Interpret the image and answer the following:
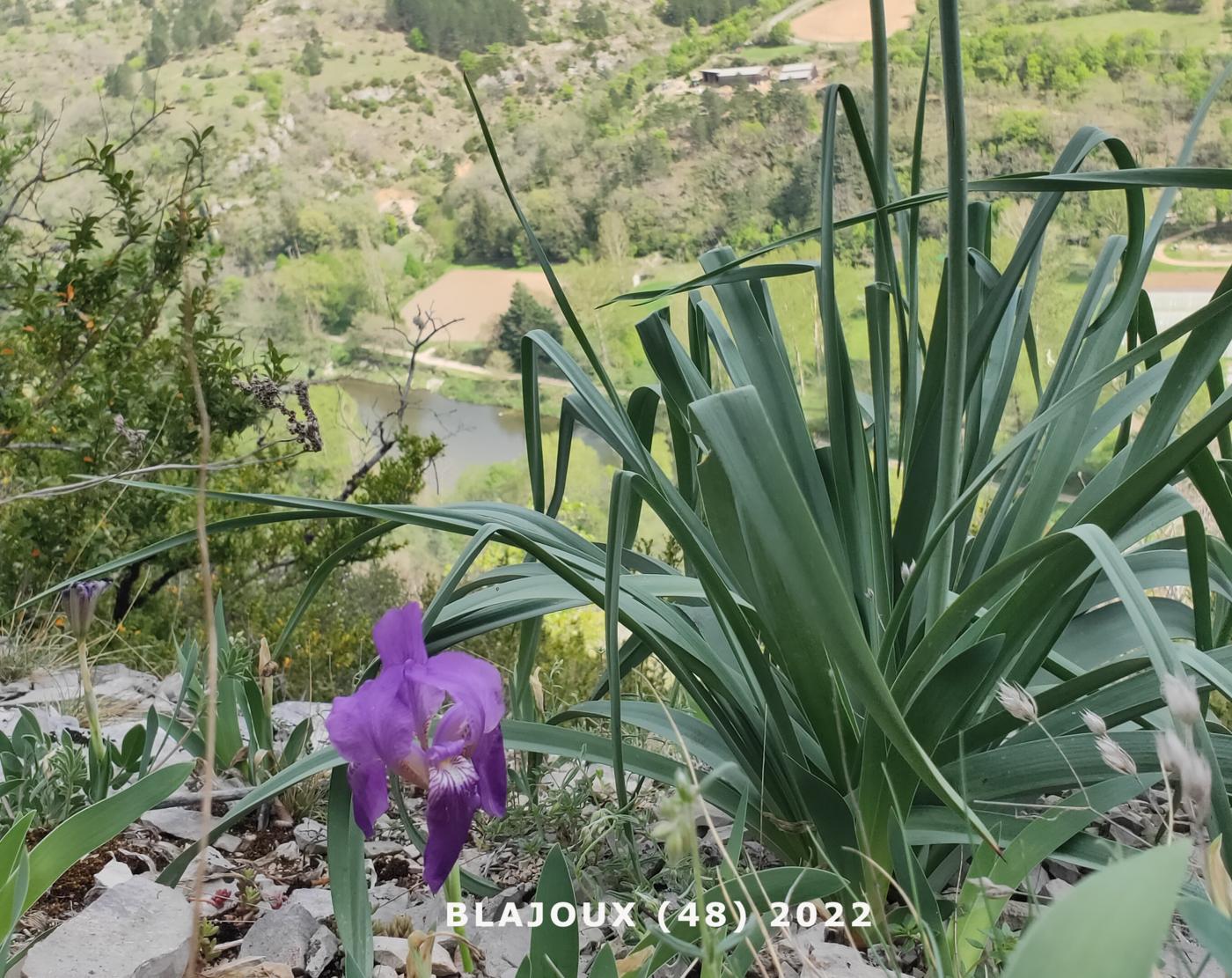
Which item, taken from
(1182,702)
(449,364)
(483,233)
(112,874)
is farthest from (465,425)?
(1182,702)

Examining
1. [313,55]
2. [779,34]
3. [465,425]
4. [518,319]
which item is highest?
[313,55]

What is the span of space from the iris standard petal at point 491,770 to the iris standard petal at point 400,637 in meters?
0.05

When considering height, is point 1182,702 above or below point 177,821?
above

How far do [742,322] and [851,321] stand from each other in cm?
467

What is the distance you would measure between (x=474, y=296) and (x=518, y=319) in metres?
0.41

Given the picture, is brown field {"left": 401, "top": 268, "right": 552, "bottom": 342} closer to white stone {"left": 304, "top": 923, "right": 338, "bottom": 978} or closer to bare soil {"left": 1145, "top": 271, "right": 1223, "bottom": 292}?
bare soil {"left": 1145, "top": 271, "right": 1223, "bottom": 292}

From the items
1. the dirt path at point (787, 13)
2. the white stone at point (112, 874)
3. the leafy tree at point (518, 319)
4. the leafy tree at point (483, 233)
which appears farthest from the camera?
the dirt path at point (787, 13)

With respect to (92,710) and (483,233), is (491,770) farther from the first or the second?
(483,233)

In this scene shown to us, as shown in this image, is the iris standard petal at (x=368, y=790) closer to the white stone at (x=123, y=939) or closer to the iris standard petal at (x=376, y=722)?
the iris standard petal at (x=376, y=722)

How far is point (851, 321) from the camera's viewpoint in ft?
17.1

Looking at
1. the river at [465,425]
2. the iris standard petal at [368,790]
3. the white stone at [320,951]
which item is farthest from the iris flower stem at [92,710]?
the river at [465,425]

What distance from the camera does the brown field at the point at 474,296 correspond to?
6008 mm

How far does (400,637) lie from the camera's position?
461 millimetres

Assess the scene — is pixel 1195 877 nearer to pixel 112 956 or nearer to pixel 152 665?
pixel 112 956
